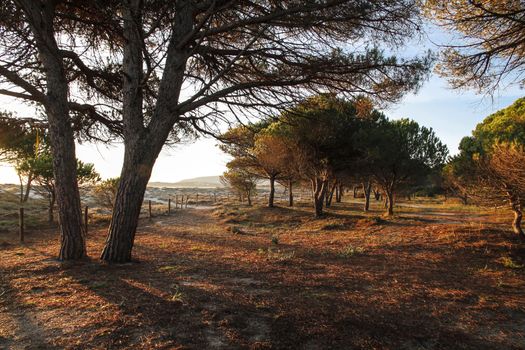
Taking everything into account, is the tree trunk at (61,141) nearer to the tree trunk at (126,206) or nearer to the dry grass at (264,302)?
the dry grass at (264,302)

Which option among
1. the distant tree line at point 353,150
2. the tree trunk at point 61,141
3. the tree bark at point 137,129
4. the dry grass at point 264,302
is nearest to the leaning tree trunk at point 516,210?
the dry grass at point 264,302

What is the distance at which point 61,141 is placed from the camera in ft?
20.2

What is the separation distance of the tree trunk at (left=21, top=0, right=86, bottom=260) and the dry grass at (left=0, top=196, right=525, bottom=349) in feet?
2.14

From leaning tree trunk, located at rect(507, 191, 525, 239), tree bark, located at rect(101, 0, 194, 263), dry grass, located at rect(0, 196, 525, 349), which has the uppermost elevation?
tree bark, located at rect(101, 0, 194, 263)

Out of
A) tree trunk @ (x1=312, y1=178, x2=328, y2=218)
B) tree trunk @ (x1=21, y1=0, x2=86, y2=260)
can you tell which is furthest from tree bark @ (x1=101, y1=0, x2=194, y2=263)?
tree trunk @ (x1=312, y1=178, x2=328, y2=218)

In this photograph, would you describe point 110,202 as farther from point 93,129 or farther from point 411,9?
point 411,9

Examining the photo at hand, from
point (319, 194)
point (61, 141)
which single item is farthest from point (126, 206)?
point (319, 194)

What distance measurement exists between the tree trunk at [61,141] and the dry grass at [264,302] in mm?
652

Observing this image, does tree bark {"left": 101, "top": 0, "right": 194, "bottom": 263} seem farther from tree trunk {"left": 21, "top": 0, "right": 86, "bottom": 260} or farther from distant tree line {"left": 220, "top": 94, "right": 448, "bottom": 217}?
distant tree line {"left": 220, "top": 94, "right": 448, "bottom": 217}

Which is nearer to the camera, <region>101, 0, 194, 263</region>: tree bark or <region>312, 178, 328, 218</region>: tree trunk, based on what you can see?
<region>101, 0, 194, 263</region>: tree bark

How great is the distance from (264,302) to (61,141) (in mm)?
5273

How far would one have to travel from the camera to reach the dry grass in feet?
10.3

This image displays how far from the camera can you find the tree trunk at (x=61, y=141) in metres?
6.12

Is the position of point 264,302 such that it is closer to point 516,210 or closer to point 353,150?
point 516,210
